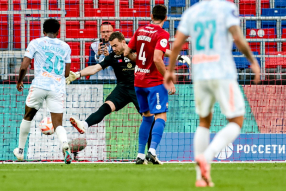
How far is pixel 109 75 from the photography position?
36.1ft

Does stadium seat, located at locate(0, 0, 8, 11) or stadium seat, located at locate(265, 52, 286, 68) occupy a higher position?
stadium seat, located at locate(0, 0, 8, 11)

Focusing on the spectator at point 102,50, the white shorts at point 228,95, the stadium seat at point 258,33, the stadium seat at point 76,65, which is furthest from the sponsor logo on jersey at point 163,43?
the stadium seat at point 258,33

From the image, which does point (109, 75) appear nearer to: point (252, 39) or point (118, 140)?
point (118, 140)

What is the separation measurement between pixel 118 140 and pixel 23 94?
2.02 m

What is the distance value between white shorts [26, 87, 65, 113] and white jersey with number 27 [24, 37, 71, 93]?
6cm

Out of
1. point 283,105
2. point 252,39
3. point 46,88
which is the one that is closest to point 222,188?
point 46,88

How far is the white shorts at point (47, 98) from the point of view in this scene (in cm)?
760

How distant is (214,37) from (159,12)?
298 centimetres

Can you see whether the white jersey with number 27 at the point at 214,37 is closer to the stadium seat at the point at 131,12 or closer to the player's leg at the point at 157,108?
the player's leg at the point at 157,108

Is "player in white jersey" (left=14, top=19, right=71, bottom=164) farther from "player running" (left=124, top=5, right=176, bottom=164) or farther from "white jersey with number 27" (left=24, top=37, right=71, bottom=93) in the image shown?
"player running" (left=124, top=5, right=176, bottom=164)

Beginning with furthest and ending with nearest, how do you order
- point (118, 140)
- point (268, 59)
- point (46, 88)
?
point (268, 59)
point (118, 140)
point (46, 88)

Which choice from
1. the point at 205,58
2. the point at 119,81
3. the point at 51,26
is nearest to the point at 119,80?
the point at 119,81

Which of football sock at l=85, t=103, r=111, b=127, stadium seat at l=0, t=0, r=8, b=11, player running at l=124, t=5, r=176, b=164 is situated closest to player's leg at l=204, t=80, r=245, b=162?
player running at l=124, t=5, r=176, b=164

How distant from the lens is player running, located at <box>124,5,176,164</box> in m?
7.29
